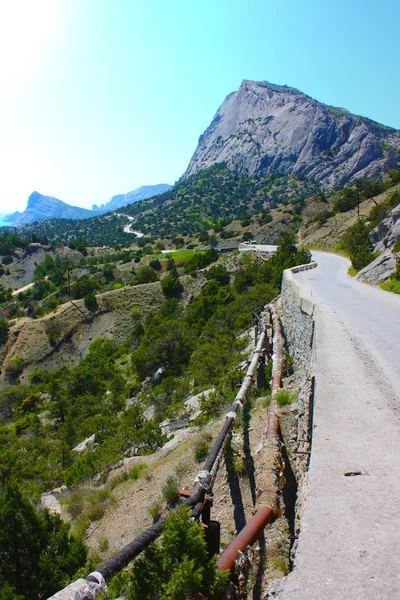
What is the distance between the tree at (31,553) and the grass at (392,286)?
1845 cm

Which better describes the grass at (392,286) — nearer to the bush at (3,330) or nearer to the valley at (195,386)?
the valley at (195,386)

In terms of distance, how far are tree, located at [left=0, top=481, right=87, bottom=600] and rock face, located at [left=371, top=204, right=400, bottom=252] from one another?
27619 mm

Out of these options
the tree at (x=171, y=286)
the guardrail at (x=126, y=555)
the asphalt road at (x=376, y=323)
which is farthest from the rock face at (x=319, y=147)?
the guardrail at (x=126, y=555)

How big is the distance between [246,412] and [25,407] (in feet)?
129

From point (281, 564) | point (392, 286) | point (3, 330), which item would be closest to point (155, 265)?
point (3, 330)

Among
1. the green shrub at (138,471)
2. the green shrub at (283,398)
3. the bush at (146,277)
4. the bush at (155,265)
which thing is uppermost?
the bush at (155,265)

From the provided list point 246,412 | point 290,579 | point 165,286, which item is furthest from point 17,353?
point 290,579

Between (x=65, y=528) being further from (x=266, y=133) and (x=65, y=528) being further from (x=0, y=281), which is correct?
(x=266, y=133)

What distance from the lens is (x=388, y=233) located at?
2994cm

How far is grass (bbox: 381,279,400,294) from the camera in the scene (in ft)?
63.1

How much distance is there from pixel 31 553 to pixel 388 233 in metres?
31.6

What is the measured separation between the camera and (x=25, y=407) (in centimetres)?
4119

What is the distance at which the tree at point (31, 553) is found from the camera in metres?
6.33

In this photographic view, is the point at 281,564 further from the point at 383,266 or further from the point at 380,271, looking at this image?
the point at 383,266
